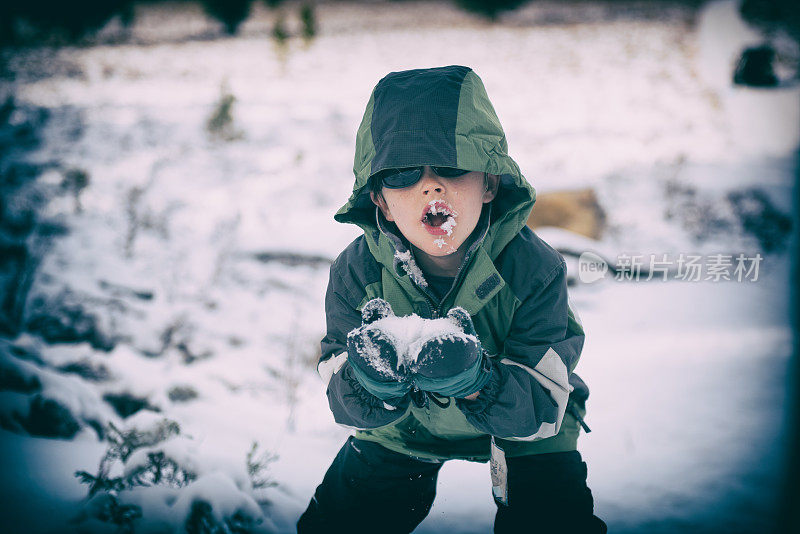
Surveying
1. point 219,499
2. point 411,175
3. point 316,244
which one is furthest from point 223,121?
point 411,175

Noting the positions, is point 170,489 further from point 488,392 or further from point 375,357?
point 488,392

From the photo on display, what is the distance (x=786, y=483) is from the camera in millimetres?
1754

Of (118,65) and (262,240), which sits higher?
(118,65)

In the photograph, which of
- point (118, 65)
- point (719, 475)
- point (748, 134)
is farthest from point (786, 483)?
point (118, 65)

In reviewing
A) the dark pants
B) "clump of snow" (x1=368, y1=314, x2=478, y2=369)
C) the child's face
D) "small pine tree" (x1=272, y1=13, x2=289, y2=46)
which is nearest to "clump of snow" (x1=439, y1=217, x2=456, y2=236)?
the child's face

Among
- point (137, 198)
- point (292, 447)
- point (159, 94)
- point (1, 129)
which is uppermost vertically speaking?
point (159, 94)

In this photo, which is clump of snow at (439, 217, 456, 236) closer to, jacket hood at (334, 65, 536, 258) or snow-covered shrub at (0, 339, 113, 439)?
jacket hood at (334, 65, 536, 258)

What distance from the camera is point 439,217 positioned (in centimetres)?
111

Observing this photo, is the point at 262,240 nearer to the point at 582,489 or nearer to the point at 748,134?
the point at 582,489

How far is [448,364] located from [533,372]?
346 mm

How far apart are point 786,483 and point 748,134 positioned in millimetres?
6502

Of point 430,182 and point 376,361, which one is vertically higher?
point 430,182

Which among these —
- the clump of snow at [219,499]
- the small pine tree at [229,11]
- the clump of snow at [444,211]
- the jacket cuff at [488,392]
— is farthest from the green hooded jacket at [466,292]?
the small pine tree at [229,11]

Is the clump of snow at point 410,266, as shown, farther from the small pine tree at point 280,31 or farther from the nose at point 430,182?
the small pine tree at point 280,31
